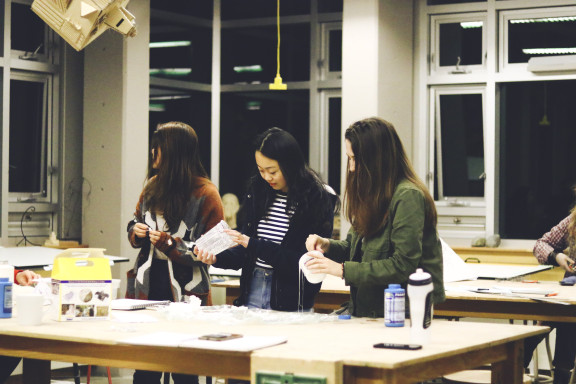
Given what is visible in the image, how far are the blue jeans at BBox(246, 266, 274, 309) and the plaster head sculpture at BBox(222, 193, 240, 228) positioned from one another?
414 centimetres

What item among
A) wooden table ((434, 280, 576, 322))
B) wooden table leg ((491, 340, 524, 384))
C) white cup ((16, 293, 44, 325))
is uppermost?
white cup ((16, 293, 44, 325))

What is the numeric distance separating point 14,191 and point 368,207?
4.92m

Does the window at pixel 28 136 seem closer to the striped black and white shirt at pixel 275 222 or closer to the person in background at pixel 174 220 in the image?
the person in background at pixel 174 220

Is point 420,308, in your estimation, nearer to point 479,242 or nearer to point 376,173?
point 376,173

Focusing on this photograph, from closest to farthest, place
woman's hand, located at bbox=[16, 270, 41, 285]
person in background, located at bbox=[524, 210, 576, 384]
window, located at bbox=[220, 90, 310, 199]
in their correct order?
woman's hand, located at bbox=[16, 270, 41, 285]
person in background, located at bbox=[524, 210, 576, 384]
window, located at bbox=[220, 90, 310, 199]

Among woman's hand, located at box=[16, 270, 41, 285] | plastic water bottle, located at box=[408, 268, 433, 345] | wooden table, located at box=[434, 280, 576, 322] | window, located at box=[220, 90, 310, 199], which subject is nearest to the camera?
plastic water bottle, located at box=[408, 268, 433, 345]

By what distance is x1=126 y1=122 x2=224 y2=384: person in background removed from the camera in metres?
4.26

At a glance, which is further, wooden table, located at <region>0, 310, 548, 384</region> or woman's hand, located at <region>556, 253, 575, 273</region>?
woman's hand, located at <region>556, 253, 575, 273</region>

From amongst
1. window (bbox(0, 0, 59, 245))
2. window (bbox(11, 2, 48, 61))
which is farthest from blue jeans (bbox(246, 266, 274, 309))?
window (bbox(11, 2, 48, 61))

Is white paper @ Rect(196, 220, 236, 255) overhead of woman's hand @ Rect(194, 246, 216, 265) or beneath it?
overhead

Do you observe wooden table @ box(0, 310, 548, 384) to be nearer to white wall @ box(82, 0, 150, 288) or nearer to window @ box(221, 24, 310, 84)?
white wall @ box(82, 0, 150, 288)

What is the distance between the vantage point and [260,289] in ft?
13.1

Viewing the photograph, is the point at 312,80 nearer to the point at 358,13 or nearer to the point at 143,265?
the point at 358,13

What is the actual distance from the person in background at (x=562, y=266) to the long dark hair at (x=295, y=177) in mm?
1877
